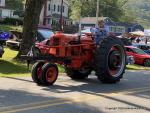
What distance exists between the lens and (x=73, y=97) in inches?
443

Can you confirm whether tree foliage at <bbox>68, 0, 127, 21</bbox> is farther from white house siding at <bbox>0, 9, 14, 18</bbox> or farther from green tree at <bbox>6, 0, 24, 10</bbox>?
white house siding at <bbox>0, 9, 14, 18</bbox>

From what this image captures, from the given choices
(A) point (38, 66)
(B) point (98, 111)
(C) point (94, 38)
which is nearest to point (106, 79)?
(C) point (94, 38)

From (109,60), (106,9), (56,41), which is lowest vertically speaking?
(109,60)

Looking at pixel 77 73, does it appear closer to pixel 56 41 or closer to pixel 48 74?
pixel 56 41

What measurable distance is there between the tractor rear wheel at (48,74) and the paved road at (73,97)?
0.70 ft

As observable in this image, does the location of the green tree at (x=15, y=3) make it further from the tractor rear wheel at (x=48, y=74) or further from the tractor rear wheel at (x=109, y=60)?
the tractor rear wheel at (x=48, y=74)

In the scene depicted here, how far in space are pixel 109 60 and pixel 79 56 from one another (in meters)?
1.06

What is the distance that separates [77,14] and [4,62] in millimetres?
84630

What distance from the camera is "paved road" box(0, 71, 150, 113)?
9.73m

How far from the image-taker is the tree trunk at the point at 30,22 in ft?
68.5

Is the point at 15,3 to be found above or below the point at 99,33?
above

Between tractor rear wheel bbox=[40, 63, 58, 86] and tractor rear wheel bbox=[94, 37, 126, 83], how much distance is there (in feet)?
4.79

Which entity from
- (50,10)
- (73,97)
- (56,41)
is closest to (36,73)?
(56,41)

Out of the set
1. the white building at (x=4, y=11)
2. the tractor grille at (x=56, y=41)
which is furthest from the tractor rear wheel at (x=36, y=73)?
the white building at (x=4, y=11)
